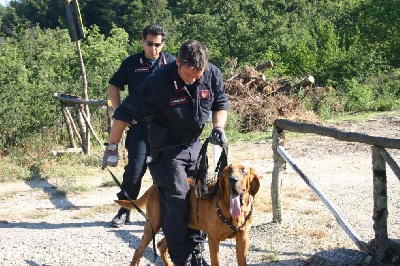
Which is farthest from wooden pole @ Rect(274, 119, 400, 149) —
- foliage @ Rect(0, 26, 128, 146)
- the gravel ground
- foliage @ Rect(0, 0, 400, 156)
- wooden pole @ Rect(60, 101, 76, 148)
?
foliage @ Rect(0, 26, 128, 146)

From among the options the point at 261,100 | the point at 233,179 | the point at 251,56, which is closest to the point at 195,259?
the point at 233,179

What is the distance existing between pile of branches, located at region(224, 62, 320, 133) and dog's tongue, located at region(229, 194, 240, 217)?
33.7 feet

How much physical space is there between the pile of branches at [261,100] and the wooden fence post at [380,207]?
31.4 feet

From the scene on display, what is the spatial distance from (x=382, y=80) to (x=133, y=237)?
16.4m

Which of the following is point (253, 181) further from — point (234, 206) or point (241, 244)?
point (241, 244)

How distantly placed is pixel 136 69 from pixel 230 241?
2.16 meters

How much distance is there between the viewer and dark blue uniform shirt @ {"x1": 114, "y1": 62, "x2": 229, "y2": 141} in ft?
13.8

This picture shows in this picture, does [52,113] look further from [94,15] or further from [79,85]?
[94,15]

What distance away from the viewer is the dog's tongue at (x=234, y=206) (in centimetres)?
403

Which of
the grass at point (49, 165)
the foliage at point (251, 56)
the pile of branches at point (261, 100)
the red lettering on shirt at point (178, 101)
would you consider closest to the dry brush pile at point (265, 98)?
the pile of branches at point (261, 100)

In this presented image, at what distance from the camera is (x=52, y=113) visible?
12391 millimetres

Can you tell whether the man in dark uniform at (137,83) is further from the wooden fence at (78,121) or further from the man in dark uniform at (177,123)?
the wooden fence at (78,121)

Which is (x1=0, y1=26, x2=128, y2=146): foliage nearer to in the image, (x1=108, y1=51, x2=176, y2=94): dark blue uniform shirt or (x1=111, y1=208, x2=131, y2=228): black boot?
(x1=111, y1=208, x2=131, y2=228): black boot

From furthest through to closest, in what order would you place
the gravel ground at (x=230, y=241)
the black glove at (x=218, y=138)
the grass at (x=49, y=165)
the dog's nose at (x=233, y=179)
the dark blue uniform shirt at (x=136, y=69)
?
1. the grass at (x=49, y=165)
2. the dark blue uniform shirt at (x=136, y=69)
3. the gravel ground at (x=230, y=241)
4. the black glove at (x=218, y=138)
5. the dog's nose at (x=233, y=179)
